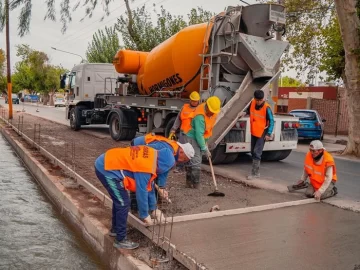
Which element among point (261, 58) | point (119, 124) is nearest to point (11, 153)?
point (119, 124)

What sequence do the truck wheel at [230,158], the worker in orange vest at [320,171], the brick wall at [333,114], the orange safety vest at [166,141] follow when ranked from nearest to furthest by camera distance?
1. the orange safety vest at [166,141]
2. the worker in orange vest at [320,171]
3. the truck wheel at [230,158]
4. the brick wall at [333,114]

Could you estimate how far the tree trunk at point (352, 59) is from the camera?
11.5 m

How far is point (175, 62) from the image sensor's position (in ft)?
32.8

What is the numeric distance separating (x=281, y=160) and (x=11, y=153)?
25.5 ft

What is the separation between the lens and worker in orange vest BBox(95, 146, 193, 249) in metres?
3.71

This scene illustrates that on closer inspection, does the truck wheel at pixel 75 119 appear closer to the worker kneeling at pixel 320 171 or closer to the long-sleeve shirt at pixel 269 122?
the long-sleeve shirt at pixel 269 122

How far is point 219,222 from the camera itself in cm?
473

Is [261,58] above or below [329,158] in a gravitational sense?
above

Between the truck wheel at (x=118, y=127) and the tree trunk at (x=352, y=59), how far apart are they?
726 cm

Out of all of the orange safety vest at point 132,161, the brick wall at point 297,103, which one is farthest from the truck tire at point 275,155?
the brick wall at point 297,103

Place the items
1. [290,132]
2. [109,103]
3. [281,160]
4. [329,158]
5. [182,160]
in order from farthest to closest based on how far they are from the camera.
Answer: [109,103]
[281,160]
[290,132]
[329,158]
[182,160]

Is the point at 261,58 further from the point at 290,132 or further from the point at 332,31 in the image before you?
the point at 332,31

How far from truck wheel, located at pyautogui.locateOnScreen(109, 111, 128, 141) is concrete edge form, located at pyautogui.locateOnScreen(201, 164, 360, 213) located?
443 cm

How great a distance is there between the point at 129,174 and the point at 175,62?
656 cm
